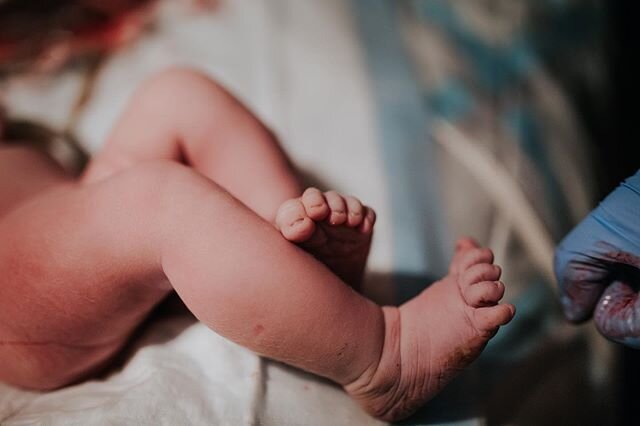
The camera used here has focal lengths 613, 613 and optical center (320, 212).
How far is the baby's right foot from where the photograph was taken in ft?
1.83

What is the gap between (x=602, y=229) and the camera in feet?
1.99

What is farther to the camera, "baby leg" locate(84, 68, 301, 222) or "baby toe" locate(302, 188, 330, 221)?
"baby leg" locate(84, 68, 301, 222)

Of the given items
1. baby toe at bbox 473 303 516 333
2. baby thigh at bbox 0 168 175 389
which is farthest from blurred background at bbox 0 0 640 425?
baby toe at bbox 473 303 516 333

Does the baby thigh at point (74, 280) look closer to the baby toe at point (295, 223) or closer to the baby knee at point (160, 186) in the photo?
the baby knee at point (160, 186)

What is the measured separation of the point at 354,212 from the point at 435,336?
0.14m

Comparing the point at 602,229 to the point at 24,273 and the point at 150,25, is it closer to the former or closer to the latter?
the point at 24,273

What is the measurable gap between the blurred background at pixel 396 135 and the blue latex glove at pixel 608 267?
0.12 metres

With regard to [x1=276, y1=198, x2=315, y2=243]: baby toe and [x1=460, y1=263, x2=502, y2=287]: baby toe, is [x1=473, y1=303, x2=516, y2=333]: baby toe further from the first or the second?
[x1=276, y1=198, x2=315, y2=243]: baby toe

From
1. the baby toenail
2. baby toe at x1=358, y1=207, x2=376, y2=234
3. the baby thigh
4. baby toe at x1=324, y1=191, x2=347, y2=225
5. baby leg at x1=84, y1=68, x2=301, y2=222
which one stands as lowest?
the baby thigh

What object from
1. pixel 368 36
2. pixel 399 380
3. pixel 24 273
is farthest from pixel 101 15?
pixel 399 380

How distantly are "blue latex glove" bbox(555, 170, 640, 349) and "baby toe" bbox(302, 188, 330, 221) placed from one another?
275mm

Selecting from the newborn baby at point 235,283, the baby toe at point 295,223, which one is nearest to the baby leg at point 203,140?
the newborn baby at point 235,283

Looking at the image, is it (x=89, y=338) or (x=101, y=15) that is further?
(x=101, y=15)

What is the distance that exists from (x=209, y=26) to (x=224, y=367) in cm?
66
